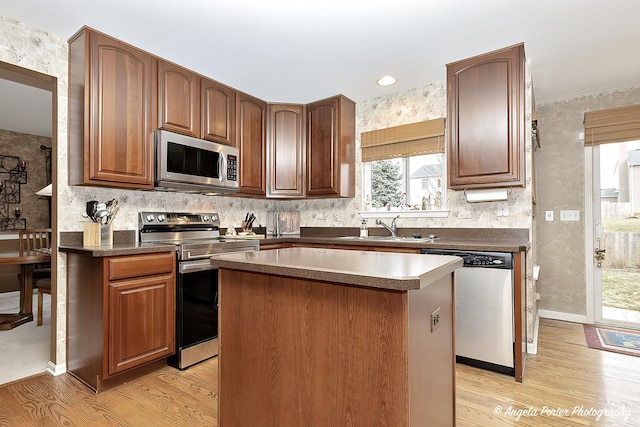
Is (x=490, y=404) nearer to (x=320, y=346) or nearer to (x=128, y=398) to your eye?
(x=320, y=346)

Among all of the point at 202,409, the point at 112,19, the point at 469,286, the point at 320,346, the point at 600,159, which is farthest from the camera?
the point at 600,159

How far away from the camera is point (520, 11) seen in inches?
87.5

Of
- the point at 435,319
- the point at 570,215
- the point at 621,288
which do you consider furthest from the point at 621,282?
the point at 435,319

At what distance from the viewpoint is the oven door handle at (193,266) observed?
2555mm

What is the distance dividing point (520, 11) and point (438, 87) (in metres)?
1.13

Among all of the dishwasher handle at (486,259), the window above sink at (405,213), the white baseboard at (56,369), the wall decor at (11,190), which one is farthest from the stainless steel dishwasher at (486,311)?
the wall decor at (11,190)

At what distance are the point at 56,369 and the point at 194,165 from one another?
1.80 meters

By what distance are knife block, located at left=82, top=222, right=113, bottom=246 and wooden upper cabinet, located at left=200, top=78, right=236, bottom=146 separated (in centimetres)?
114

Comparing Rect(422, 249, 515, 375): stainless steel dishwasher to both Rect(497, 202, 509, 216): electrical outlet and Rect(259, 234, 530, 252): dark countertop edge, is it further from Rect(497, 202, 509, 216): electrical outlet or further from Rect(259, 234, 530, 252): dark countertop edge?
Rect(497, 202, 509, 216): electrical outlet

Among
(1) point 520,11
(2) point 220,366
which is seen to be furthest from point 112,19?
(1) point 520,11

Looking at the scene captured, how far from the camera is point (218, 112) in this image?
10.7ft

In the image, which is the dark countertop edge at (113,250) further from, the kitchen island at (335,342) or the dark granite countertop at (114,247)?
the kitchen island at (335,342)

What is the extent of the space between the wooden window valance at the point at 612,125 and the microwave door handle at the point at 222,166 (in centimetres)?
372

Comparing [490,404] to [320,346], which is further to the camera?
[490,404]
